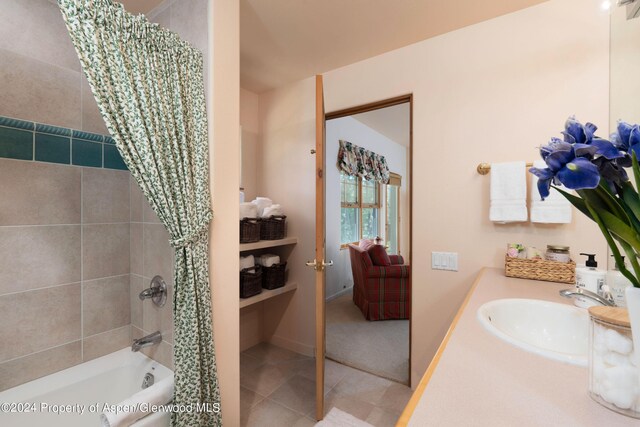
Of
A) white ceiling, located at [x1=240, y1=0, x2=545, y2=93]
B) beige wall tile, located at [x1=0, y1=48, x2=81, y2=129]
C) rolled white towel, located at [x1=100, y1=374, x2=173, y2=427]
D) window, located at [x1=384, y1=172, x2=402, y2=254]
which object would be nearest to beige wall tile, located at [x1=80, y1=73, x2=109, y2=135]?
beige wall tile, located at [x1=0, y1=48, x2=81, y2=129]

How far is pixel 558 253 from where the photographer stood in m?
1.47

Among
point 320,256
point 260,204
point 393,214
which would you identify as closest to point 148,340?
point 320,256

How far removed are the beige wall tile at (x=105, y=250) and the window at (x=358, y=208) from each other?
3015 millimetres

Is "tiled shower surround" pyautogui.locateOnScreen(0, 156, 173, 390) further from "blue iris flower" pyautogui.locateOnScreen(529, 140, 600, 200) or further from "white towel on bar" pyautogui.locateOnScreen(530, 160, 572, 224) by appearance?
"white towel on bar" pyautogui.locateOnScreen(530, 160, 572, 224)

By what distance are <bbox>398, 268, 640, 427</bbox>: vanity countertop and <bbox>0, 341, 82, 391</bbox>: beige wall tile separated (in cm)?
188

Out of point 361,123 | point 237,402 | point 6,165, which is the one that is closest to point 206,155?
point 6,165

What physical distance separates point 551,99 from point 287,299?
8.33 ft

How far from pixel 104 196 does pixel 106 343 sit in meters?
0.89

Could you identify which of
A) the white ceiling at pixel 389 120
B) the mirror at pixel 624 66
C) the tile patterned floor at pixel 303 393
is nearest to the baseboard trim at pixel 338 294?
the tile patterned floor at pixel 303 393

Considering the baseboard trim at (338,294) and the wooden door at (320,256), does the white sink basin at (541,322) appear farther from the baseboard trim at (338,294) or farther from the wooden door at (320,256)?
the baseboard trim at (338,294)

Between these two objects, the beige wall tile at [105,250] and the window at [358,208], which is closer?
the beige wall tile at [105,250]

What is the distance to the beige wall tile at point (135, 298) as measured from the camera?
1699 millimetres

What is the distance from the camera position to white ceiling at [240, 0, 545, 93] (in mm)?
1665

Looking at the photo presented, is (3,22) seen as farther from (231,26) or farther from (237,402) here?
(237,402)
